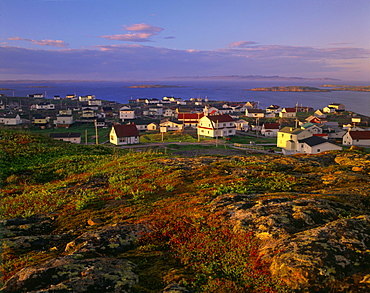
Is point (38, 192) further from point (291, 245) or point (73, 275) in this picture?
point (291, 245)

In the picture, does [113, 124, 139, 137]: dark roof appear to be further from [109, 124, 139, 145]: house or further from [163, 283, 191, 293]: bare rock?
[163, 283, 191, 293]: bare rock

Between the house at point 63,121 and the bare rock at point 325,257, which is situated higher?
the bare rock at point 325,257

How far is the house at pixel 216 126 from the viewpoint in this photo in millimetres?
77688

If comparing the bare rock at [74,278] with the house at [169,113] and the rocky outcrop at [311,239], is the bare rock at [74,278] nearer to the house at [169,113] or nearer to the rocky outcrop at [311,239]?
the rocky outcrop at [311,239]

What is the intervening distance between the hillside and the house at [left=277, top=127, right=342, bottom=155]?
134 ft

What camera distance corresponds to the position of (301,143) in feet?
187

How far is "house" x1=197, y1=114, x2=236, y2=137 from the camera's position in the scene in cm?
7769

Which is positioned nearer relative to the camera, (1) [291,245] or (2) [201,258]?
(1) [291,245]

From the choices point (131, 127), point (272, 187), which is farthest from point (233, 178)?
point (131, 127)

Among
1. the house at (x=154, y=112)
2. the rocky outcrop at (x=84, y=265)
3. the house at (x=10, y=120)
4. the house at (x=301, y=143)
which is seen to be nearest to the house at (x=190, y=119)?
the house at (x=301, y=143)

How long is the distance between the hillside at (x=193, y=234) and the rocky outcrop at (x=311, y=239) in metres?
0.02

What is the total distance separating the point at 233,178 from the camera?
13.9 m

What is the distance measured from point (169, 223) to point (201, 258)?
2055 mm

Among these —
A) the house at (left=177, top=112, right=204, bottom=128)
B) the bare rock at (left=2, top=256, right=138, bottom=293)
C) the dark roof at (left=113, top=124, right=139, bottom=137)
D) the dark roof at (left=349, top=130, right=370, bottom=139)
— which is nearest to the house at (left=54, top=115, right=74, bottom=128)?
the house at (left=177, top=112, right=204, bottom=128)
